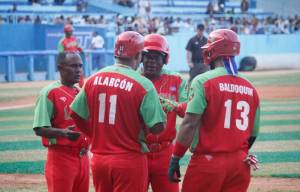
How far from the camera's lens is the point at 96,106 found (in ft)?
19.5

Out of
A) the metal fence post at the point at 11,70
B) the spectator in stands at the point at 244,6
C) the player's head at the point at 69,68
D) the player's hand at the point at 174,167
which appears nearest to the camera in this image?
the player's hand at the point at 174,167

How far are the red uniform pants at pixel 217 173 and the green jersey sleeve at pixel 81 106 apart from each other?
3.20 ft

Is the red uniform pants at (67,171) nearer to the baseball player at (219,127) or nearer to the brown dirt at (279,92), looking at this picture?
the baseball player at (219,127)

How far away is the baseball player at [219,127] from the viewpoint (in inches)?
227

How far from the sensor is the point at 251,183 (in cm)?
1027

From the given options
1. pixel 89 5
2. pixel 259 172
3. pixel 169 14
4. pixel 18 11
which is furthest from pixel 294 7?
pixel 259 172

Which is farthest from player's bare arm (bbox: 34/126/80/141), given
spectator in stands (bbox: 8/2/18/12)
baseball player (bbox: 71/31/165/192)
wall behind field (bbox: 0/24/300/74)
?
spectator in stands (bbox: 8/2/18/12)

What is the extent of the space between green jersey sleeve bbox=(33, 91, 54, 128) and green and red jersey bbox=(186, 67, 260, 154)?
1.38 meters

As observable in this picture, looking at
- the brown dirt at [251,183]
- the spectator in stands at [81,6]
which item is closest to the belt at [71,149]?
the brown dirt at [251,183]

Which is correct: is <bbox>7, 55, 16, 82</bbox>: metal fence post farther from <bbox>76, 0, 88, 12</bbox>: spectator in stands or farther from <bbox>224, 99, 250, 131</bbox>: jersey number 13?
<bbox>224, 99, 250, 131</bbox>: jersey number 13

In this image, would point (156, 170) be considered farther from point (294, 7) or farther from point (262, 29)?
point (294, 7)

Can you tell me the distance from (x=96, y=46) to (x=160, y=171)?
24.9 m

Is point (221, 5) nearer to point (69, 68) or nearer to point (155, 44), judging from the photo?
point (155, 44)

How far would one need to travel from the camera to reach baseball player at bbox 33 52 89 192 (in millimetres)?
6469
